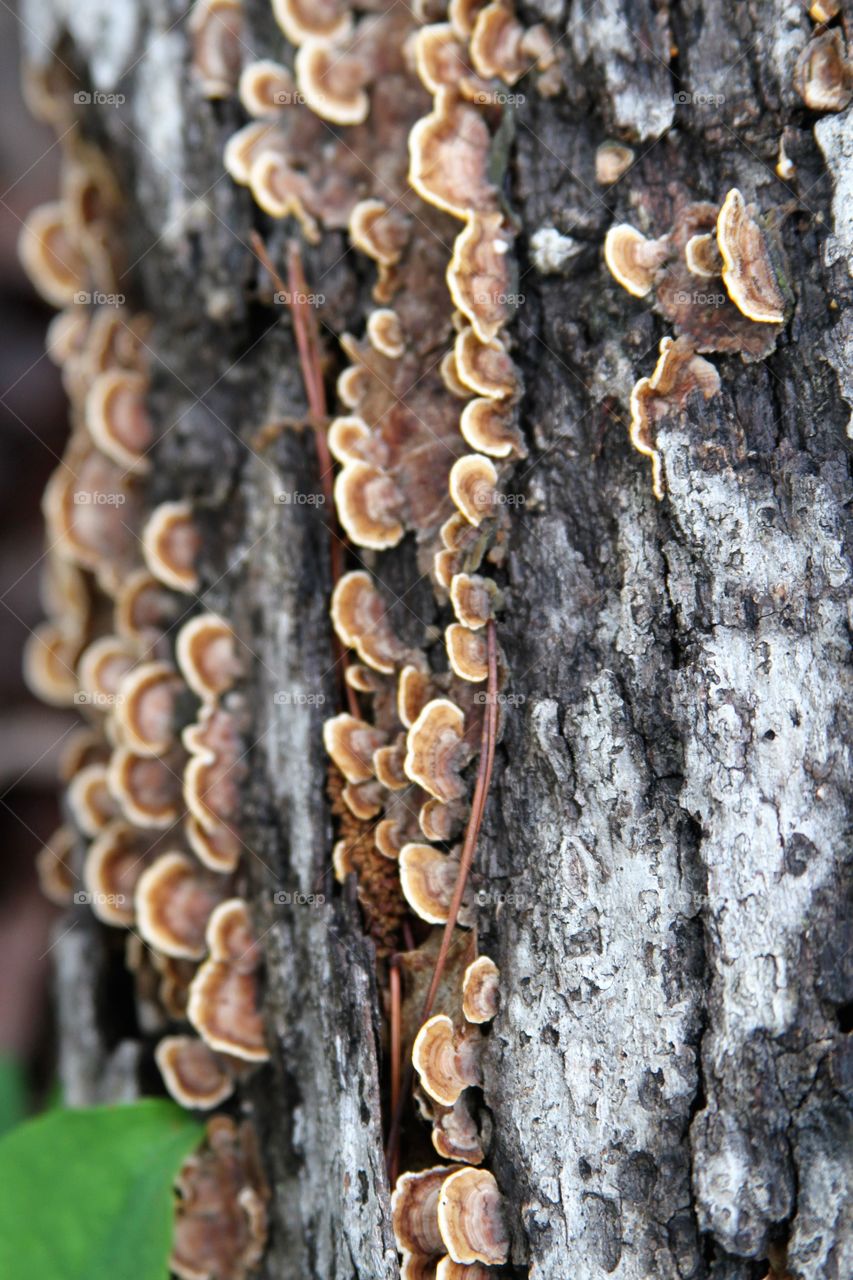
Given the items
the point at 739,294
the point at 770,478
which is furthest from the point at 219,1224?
the point at 739,294

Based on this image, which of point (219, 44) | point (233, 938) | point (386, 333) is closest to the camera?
point (386, 333)

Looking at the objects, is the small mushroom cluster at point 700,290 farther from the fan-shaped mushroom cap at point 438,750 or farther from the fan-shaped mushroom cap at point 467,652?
the fan-shaped mushroom cap at point 438,750

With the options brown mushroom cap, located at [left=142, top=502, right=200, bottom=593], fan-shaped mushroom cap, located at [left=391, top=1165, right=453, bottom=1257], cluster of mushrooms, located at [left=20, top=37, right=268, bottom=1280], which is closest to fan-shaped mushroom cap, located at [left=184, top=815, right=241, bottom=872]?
cluster of mushrooms, located at [left=20, top=37, right=268, bottom=1280]

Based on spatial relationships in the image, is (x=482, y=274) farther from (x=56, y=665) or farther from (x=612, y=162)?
(x=56, y=665)

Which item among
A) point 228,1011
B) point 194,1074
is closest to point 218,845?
point 228,1011

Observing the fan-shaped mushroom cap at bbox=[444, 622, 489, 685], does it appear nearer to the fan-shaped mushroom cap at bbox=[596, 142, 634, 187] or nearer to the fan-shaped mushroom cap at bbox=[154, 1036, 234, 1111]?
the fan-shaped mushroom cap at bbox=[596, 142, 634, 187]
